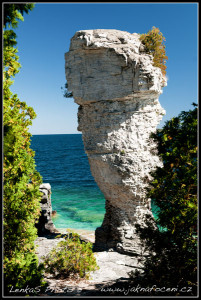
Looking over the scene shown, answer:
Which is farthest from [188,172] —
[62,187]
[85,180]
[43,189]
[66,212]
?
[85,180]

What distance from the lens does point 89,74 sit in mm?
13383

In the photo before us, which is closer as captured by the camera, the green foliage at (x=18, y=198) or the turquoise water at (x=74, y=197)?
the green foliage at (x=18, y=198)

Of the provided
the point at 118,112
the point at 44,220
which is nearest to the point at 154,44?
the point at 118,112

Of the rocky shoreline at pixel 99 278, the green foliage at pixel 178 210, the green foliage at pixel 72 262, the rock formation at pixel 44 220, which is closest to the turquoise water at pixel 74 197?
the rock formation at pixel 44 220

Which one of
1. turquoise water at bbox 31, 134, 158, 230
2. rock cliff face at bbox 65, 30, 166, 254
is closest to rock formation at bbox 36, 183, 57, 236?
turquoise water at bbox 31, 134, 158, 230

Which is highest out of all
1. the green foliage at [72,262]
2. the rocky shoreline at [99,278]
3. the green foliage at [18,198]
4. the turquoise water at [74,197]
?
the green foliage at [18,198]

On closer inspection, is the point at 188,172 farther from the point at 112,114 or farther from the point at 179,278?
the point at 112,114

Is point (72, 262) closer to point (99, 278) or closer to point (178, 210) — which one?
point (99, 278)

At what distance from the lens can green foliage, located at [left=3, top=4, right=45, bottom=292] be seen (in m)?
7.60

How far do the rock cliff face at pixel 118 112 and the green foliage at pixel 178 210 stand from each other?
559cm

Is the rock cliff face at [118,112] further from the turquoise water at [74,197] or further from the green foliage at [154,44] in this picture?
the turquoise water at [74,197]

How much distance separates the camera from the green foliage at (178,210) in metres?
6.41

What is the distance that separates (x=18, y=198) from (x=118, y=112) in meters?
7.16

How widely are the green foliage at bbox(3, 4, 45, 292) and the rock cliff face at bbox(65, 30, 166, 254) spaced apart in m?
4.87
